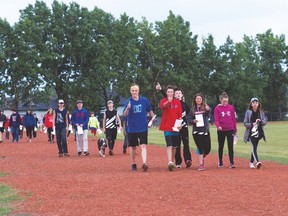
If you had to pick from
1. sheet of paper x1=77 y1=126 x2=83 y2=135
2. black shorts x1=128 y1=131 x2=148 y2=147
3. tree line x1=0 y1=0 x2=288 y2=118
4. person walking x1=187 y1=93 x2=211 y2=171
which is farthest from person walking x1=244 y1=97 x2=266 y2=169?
tree line x1=0 y1=0 x2=288 y2=118

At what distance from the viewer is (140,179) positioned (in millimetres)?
10977

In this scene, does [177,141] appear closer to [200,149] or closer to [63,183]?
[200,149]

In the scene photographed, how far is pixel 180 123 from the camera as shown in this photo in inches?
513

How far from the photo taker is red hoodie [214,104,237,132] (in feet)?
44.7

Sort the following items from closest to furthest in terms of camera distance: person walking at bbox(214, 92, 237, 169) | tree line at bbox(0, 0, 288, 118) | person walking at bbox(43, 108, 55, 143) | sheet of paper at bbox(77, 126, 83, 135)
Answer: person walking at bbox(214, 92, 237, 169) → sheet of paper at bbox(77, 126, 83, 135) → person walking at bbox(43, 108, 55, 143) → tree line at bbox(0, 0, 288, 118)

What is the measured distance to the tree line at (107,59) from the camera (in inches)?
2532

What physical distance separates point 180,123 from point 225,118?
1319 mm

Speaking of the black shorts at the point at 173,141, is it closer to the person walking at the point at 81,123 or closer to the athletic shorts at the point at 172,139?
the athletic shorts at the point at 172,139

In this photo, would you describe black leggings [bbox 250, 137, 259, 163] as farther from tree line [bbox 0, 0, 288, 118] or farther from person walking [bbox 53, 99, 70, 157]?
tree line [bbox 0, 0, 288, 118]

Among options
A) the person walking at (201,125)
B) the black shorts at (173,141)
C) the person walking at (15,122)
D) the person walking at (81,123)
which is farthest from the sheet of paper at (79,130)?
the person walking at (15,122)

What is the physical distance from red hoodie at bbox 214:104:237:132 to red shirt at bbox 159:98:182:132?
3.72 feet

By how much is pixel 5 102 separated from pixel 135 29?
67.6ft

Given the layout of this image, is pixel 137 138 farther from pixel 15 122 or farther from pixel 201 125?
pixel 15 122

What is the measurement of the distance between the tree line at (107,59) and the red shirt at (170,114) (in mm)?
51262
